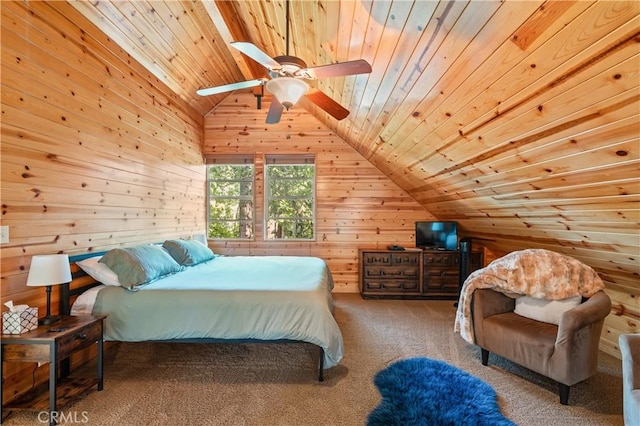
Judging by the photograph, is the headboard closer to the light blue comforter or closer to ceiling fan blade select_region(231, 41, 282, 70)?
the light blue comforter

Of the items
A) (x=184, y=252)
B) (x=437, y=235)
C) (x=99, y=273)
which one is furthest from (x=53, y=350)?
(x=437, y=235)

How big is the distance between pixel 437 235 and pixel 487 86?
3.25 metres

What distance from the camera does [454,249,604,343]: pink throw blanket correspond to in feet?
7.82

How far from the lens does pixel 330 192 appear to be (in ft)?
16.6

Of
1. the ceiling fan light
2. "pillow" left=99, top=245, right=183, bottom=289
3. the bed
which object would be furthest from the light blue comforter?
the ceiling fan light

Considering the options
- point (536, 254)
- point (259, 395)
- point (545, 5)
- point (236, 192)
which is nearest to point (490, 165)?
point (536, 254)

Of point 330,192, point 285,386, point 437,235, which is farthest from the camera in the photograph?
point 330,192

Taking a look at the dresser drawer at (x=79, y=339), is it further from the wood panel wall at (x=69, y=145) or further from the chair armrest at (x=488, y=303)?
the chair armrest at (x=488, y=303)

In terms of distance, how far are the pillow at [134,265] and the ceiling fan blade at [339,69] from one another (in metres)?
2.02

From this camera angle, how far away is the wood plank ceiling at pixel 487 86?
1279mm

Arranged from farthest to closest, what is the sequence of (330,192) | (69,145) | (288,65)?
(330,192), (69,145), (288,65)

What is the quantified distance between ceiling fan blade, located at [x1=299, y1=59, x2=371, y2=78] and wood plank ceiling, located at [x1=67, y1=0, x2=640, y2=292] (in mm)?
251

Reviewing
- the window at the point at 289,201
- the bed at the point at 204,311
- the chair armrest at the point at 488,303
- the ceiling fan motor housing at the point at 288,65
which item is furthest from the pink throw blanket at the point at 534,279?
the window at the point at 289,201

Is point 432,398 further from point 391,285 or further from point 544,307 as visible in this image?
point 391,285
